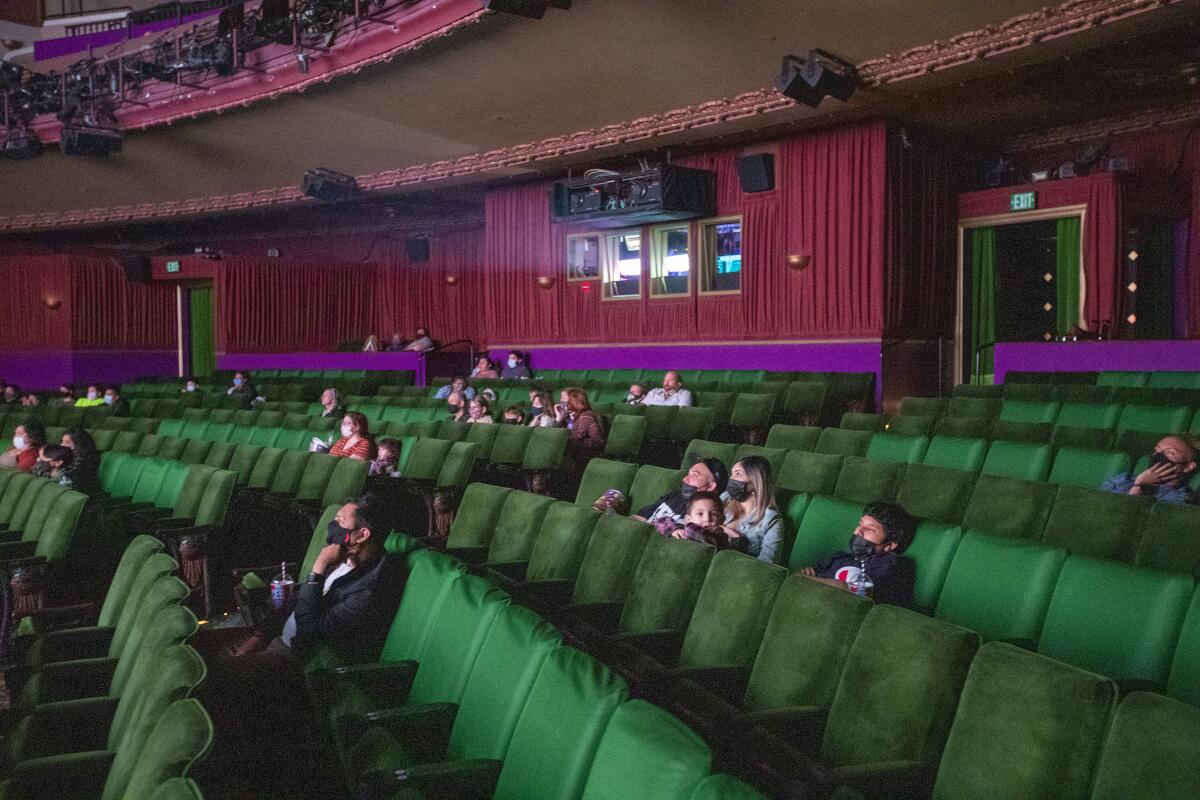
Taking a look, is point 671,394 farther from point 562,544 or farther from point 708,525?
point 562,544

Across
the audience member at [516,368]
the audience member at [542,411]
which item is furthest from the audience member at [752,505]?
the audience member at [516,368]

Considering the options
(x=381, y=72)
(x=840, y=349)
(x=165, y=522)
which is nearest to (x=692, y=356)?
(x=840, y=349)

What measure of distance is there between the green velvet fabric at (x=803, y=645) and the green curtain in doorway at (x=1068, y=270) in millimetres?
5720

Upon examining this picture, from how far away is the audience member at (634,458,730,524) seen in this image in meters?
2.75

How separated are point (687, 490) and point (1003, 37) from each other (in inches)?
140

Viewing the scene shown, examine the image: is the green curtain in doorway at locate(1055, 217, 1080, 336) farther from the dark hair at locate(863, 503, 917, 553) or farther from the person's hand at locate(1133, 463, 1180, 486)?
the dark hair at locate(863, 503, 917, 553)

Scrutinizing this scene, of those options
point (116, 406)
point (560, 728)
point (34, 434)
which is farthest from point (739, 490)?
point (116, 406)

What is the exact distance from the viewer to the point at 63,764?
1.43 m

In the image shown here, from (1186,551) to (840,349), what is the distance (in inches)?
189

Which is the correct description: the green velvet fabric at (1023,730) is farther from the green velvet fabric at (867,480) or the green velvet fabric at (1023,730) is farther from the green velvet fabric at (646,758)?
the green velvet fabric at (867,480)

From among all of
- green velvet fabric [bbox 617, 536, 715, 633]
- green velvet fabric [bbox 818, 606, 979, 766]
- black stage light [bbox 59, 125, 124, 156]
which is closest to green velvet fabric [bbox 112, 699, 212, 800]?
green velvet fabric [bbox 818, 606, 979, 766]

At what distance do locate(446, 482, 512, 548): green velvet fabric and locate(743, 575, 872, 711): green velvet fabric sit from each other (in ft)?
4.16

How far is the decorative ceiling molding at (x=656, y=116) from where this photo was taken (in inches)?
182

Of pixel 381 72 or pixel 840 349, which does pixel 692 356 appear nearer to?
pixel 840 349
